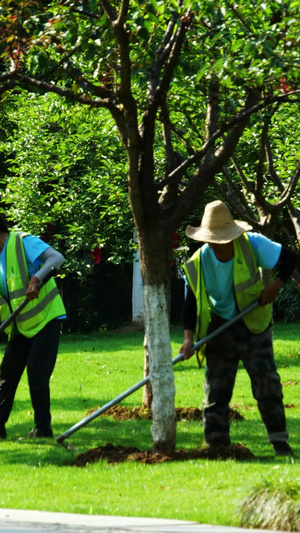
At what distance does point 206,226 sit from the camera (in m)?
8.08

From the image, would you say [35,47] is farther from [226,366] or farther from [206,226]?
[226,366]

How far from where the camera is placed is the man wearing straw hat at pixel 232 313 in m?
7.95

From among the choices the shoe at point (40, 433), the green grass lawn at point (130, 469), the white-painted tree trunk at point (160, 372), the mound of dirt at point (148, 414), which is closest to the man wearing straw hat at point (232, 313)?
the white-painted tree trunk at point (160, 372)

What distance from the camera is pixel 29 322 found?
366 inches

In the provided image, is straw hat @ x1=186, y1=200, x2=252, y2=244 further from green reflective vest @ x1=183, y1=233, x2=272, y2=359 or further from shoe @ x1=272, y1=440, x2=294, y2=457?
shoe @ x1=272, y1=440, x2=294, y2=457

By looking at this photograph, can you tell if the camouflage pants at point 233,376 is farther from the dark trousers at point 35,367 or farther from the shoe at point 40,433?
the shoe at point 40,433

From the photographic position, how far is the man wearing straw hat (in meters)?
7.95

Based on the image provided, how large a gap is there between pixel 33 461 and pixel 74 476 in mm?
871

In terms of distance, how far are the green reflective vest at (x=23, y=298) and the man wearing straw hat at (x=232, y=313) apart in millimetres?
1589

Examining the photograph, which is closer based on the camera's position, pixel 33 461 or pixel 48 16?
pixel 33 461

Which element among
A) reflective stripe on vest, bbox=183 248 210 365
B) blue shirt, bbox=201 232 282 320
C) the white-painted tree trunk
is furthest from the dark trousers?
blue shirt, bbox=201 232 282 320

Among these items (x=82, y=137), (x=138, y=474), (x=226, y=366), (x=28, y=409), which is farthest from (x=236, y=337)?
(x=82, y=137)

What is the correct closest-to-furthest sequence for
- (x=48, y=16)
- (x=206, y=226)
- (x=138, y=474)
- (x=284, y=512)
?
(x=284, y=512) < (x=138, y=474) < (x=206, y=226) < (x=48, y=16)

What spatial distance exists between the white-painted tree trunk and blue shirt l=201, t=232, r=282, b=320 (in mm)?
404
